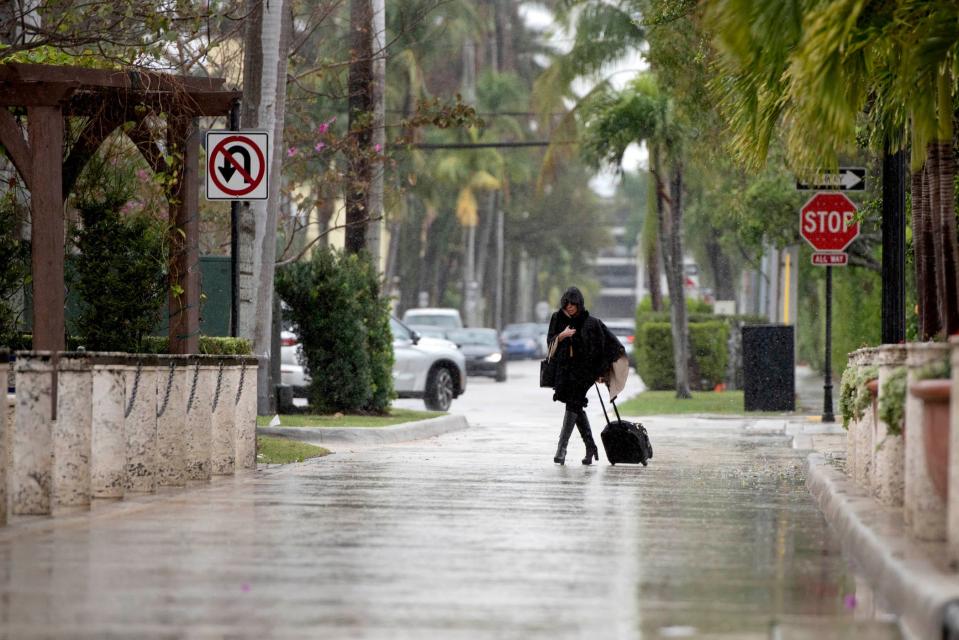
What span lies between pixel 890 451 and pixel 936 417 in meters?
2.15

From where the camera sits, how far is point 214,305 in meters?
21.1

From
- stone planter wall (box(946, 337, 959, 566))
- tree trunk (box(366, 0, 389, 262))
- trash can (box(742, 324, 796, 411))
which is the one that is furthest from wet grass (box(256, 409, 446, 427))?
stone planter wall (box(946, 337, 959, 566))

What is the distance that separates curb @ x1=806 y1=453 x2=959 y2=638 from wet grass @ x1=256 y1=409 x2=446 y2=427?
10065mm

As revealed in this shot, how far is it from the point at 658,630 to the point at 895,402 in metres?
3.71

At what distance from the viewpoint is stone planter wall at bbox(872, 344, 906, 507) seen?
10.8 meters

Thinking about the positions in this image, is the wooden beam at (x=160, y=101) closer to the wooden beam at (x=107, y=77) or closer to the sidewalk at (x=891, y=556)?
the wooden beam at (x=107, y=77)

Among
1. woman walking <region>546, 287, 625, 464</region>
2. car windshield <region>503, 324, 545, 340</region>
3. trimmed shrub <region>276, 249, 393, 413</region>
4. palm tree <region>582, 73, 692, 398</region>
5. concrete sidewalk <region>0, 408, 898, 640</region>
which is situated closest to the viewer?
concrete sidewalk <region>0, 408, 898, 640</region>

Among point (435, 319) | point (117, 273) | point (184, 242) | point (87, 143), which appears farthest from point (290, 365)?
point (435, 319)

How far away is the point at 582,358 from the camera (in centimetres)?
1798

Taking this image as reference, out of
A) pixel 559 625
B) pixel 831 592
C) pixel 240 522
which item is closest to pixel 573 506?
pixel 240 522

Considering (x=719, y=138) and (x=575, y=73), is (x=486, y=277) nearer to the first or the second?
(x=575, y=73)

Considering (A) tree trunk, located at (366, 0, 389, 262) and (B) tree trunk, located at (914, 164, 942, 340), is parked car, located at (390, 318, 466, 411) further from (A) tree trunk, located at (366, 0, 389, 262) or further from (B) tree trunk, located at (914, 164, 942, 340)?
(B) tree trunk, located at (914, 164, 942, 340)

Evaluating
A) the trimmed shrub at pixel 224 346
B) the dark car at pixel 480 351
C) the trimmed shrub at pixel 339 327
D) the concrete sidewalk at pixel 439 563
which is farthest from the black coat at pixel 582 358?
the dark car at pixel 480 351

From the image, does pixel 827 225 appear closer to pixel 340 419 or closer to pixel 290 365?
pixel 340 419
